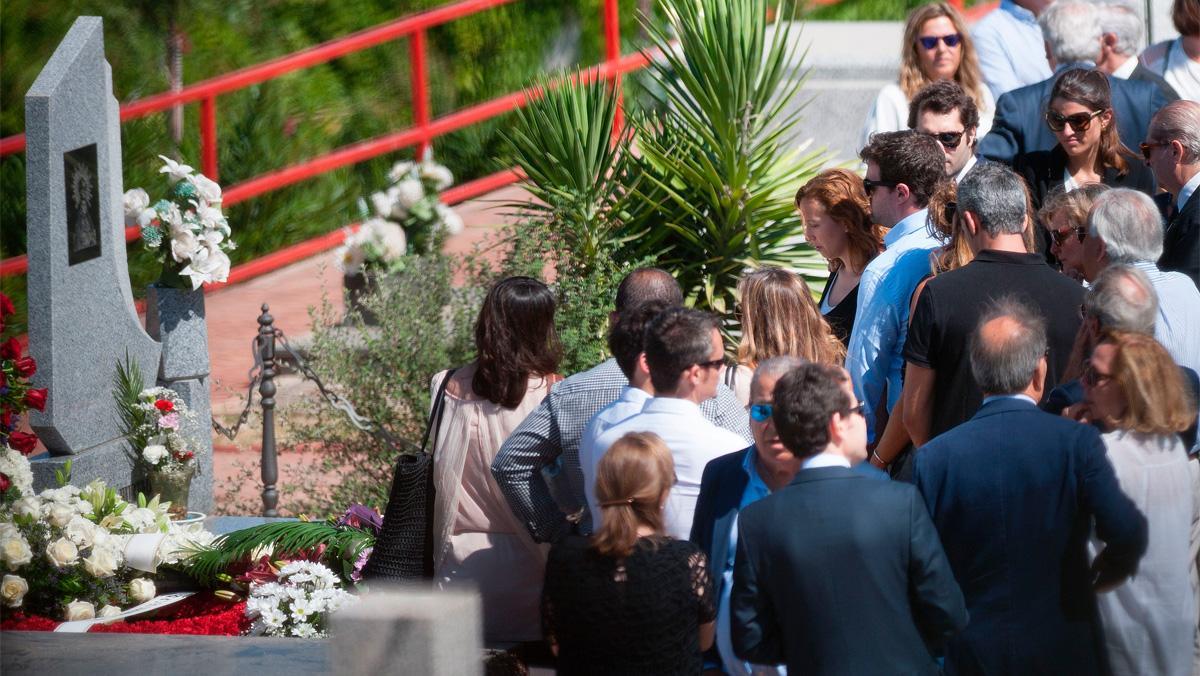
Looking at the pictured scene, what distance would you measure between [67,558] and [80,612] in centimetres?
24

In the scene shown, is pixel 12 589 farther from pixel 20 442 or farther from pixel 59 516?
pixel 20 442

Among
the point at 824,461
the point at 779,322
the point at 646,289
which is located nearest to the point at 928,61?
the point at 646,289

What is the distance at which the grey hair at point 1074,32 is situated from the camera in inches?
248

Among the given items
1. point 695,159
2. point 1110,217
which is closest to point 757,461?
point 1110,217

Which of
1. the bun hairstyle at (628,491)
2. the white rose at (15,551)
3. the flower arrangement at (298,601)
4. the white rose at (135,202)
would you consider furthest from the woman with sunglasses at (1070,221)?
the white rose at (135,202)

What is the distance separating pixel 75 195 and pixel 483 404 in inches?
129

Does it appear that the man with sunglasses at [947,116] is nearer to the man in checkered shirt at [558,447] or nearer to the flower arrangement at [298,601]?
the man in checkered shirt at [558,447]

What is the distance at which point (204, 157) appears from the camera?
10961 mm

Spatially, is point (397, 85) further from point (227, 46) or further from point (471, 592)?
point (471, 592)

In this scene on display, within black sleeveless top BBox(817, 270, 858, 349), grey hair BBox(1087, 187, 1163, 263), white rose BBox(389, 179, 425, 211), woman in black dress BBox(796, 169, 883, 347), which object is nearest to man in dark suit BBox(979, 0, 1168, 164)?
woman in black dress BBox(796, 169, 883, 347)

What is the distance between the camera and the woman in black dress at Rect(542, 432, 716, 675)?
3447 millimetres

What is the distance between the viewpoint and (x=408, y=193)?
9.28 meters

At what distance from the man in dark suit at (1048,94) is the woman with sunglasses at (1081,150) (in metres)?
0.27

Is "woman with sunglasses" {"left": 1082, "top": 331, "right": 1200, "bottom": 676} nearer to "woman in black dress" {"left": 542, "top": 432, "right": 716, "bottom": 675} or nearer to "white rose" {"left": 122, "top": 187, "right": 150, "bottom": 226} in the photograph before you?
"woman in black dress" {"left": 542, "top": 432, "right": 716, "bottom": 675}
